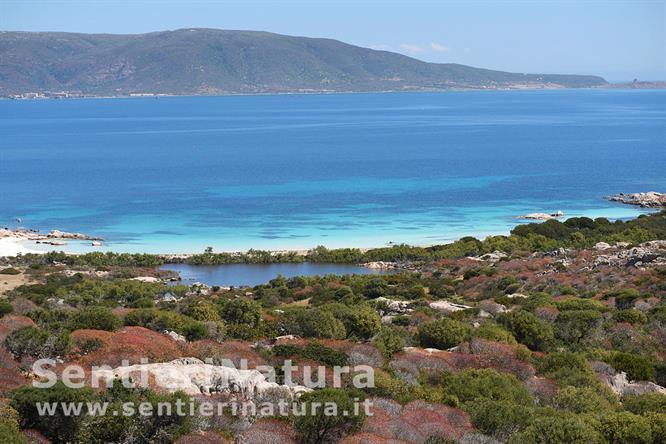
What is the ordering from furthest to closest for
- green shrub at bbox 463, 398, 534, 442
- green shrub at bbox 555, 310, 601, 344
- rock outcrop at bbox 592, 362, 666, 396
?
green shrub at bbox 555, 310, 601, 344, rock outcrop at bbox 592, 362, 666, 396, green shrub at bbox 463, 398, 534, 442

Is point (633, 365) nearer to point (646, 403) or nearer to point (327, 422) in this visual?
point (646, 403)

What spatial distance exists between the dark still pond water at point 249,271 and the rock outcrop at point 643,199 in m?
30.8

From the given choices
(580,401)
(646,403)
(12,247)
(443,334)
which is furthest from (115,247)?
(646,403)

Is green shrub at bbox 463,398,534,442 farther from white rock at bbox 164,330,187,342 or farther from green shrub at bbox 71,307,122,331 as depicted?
green shrub at bbox 71,307,122,331

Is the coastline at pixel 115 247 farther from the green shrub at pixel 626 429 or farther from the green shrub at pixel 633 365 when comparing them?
the green shrub at pixel 626 429

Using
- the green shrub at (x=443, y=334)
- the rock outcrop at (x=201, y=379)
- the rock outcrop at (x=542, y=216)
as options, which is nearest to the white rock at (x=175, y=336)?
the rock outcrop at (x=201, y=379)

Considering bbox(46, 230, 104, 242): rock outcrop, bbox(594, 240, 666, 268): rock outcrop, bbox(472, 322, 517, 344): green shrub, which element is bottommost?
bbox(46, 230, 104, 242): rock outcrop

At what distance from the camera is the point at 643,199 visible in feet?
209

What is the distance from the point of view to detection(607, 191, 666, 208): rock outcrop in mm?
61875

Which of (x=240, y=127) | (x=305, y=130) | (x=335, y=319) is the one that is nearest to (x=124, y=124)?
(x=240, y=127)

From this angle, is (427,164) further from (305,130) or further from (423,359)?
(423,359)

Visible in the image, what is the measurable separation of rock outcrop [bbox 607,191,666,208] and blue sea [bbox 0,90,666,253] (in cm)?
205

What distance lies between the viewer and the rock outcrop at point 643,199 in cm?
6188

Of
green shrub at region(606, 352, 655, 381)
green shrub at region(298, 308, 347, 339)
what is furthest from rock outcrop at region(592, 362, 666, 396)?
green shrub at region(298, 308, 347, 339)
